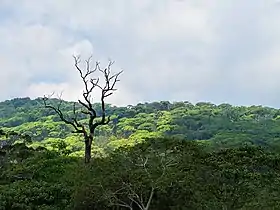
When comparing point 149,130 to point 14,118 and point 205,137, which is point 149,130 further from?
point 14,118

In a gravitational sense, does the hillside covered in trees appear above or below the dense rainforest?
above

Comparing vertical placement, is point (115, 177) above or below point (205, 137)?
below

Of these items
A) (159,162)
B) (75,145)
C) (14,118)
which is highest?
(14,118)

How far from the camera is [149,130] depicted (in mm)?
61031

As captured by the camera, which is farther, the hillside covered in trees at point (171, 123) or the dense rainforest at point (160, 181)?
the hillside covered in trees at point (171, 123)

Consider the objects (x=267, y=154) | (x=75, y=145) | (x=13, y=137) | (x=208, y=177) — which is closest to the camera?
(x=208, y=177)

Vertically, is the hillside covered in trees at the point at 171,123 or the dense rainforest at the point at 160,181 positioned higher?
the hillside covered in trees at the point at 171,123

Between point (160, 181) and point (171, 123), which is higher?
point (171, 123)

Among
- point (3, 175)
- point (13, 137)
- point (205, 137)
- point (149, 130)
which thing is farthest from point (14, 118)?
point (3, 175)

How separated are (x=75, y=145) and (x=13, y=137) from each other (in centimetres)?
2275

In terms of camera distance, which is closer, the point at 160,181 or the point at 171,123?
the point at 160,181

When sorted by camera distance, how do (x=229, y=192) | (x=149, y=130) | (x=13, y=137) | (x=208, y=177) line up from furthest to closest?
(x=149, y=130)
(x=13, y=137)
(x=208, y=177)
(x=229, y=192)

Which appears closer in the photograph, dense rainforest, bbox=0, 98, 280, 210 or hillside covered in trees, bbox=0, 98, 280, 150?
dense rainforest, bbox=0, 98, 280, 210

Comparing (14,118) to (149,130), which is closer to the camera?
(149,130)
